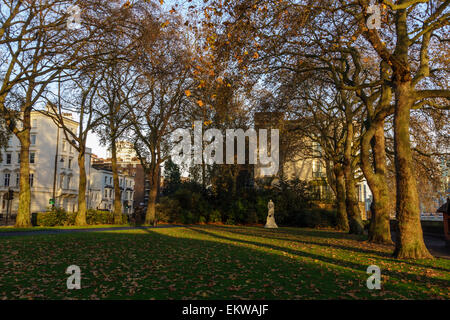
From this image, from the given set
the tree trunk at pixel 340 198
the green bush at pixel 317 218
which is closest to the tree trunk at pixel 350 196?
the tree trunk at pixel 340 198

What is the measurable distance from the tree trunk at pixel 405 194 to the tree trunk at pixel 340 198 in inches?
613

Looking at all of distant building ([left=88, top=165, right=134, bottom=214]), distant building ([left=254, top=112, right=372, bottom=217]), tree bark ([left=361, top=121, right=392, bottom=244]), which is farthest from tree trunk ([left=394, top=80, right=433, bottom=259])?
distant building ([left=88, top=165, right=134, bottom=214])

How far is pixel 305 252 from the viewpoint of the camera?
1251 centimetres

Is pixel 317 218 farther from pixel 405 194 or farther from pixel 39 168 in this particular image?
pixel 39 168

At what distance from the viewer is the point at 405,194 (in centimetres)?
1149

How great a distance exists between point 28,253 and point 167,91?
68.7 feet

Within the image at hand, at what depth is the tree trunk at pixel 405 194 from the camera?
11.4 meters

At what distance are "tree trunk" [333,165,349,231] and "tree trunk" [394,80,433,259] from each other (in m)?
15.6

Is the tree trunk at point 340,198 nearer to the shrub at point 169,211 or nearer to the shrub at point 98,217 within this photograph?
the shrub at point 169,211

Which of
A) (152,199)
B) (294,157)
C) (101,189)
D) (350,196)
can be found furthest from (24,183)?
(101,189)

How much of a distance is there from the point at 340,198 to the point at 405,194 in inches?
684

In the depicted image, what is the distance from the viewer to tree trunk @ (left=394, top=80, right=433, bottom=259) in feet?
37.2
